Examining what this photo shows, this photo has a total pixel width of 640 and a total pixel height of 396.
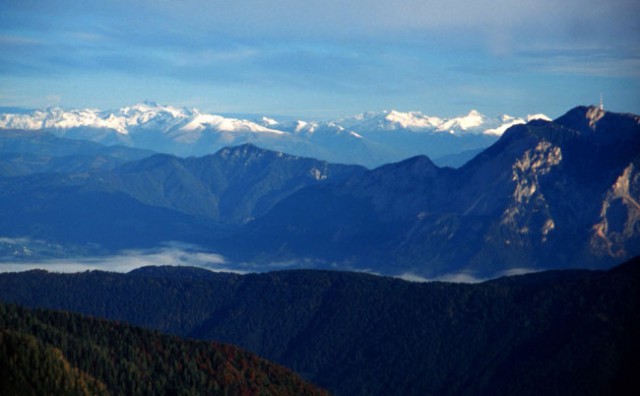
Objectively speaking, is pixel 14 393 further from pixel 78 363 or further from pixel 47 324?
pixel 47 324

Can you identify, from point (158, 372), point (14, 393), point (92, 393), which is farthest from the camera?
point (158, 372)

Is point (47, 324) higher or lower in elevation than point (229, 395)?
higher

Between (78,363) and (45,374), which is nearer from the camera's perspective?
(45,374)

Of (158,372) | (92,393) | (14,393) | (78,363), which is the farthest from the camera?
(158,372)

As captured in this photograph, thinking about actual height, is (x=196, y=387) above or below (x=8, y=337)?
below

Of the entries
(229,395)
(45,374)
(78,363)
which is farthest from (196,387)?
(45,374)

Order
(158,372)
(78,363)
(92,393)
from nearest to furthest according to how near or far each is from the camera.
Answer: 1. (92,393)
2. (78,363)
3. (158,372)

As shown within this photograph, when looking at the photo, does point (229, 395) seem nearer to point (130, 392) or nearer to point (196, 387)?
point (196, 387)

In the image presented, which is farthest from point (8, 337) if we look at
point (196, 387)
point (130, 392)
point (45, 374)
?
point (196, 387)

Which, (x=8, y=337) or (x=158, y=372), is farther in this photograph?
(x=158, y=372)
